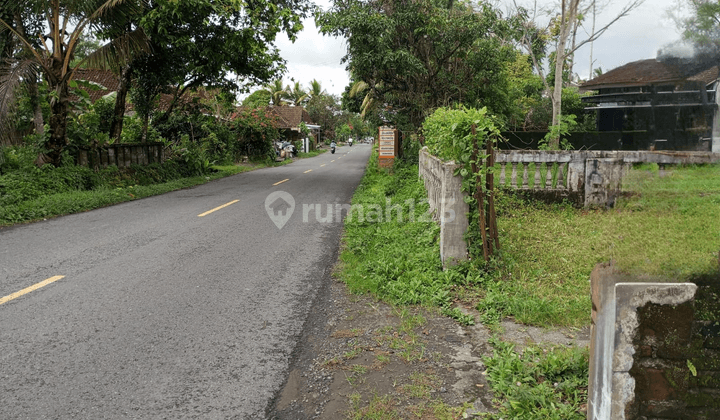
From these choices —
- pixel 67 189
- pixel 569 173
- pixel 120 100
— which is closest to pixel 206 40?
pixel 120 100

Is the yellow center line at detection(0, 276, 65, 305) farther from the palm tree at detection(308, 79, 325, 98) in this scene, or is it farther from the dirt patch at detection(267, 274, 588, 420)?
the palm tree at detection(308, 79, 325, 98)

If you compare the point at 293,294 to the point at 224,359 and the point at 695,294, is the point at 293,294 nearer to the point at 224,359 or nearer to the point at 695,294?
the point at 224,359

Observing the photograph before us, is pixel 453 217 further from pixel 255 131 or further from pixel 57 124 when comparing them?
pixel 255 131

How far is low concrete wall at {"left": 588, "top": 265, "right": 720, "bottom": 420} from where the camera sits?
2.42 m

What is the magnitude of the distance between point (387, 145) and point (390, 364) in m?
18.8

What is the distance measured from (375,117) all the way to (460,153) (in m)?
17.1

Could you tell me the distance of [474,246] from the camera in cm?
580

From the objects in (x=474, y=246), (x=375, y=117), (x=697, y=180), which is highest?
(x=375, y=117)

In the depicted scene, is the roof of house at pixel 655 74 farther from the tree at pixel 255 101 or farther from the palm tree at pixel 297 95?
the palm tree at pixel 297 95

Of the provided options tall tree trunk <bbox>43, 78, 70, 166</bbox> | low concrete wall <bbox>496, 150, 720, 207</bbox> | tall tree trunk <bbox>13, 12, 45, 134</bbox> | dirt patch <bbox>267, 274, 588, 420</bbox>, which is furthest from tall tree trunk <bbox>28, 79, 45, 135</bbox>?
dirt patch <bbox>267, 274, 588, 420</bbox>

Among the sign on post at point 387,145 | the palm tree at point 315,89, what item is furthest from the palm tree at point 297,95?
the sign on post at point 387,145

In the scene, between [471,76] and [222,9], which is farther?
[471,76]

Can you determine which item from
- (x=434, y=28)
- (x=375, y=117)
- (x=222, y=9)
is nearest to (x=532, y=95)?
(x=375, y=117)

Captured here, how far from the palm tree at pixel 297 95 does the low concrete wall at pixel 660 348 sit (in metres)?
69.4
